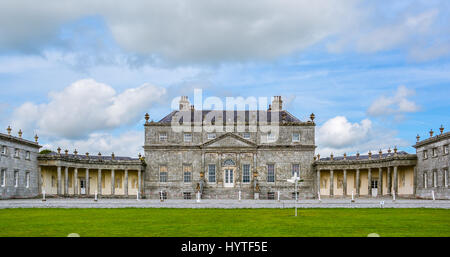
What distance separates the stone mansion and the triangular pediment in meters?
0.11

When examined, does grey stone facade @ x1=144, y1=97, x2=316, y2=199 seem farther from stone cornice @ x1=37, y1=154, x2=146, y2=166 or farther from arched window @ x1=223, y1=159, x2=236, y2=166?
Answer: stone cornice @ x1=37, y1=154, x2=146, y2=166

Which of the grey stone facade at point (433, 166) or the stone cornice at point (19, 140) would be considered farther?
the stone cornice at point (19, 140)

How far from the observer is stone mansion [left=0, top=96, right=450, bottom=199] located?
57.0 m

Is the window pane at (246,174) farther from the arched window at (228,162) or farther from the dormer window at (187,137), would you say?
the dormer window at (187,137)

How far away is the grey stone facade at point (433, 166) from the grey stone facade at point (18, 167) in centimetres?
3540

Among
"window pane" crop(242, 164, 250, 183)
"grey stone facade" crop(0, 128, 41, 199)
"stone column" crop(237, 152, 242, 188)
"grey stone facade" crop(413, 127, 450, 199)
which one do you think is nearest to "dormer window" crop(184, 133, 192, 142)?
"stone column" crop(237, 152, 242, 188)

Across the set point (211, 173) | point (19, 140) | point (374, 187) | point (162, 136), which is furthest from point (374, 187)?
point (19, 140)

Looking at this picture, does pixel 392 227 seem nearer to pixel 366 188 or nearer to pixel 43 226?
pixel 43 226

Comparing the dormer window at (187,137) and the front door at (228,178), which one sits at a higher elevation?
the dormer window at (187,137)

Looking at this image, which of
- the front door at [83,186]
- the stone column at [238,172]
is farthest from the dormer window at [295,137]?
the front door at [83,186]

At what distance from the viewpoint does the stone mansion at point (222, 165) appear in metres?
57.0

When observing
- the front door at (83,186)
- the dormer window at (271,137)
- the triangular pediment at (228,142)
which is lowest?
the front door at (83,186)

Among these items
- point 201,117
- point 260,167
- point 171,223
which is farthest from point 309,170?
point 171,223
